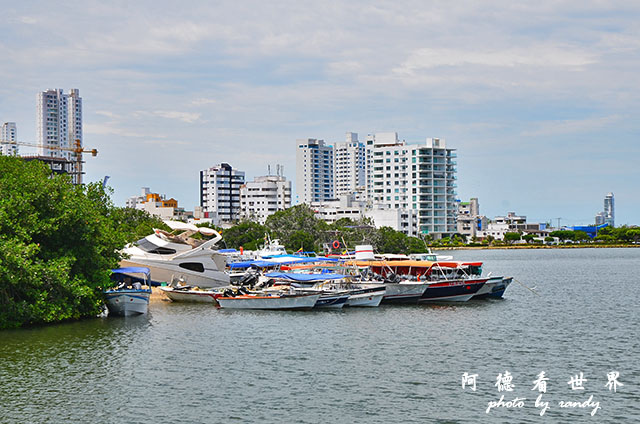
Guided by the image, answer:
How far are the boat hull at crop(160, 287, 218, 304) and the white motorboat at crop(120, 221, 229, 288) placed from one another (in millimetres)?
5529

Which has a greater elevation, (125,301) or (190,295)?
(125,301)

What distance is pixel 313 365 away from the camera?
3472 cm

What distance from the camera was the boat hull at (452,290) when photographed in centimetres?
5916

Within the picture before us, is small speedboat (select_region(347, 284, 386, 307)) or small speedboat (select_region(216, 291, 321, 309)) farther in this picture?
small speedboat (select_region(347, 284, 386, 307))

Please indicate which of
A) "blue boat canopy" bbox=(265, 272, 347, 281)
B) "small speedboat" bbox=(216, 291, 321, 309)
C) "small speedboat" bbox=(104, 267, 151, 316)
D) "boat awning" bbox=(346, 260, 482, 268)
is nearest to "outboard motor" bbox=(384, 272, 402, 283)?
"boat awning" bbox=(346, 260, 482, 268)

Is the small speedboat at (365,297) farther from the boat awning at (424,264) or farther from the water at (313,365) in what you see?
the boat awning at (424,264)

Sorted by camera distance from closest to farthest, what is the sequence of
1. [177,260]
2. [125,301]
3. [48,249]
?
1. [48,249]
2. [125,301]
3. [177,260]

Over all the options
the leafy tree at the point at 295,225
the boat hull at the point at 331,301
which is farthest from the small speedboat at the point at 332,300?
the leafy tree at the point at 295,225

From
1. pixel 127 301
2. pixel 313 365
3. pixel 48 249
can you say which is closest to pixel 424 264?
pixel 127 301

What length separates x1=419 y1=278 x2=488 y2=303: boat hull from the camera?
59.2 m

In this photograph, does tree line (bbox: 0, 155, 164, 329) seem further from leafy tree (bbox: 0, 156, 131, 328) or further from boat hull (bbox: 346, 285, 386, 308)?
boat hull (bbox: 346, 285, 386, 308)

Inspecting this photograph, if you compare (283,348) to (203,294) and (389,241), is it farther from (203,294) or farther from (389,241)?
(389,241)

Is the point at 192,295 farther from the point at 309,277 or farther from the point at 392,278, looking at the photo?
the point at 392,278

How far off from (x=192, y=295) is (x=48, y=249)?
15214 mm
